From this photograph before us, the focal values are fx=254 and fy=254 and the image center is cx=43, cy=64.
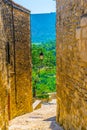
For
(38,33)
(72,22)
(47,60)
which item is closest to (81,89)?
(72,22)

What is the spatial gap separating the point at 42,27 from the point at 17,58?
6810 centimetres

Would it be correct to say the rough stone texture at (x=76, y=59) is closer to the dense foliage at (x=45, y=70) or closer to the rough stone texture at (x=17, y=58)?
the rough stone texture at (x=17, y=58)

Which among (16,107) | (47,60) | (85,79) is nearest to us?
(85,79)

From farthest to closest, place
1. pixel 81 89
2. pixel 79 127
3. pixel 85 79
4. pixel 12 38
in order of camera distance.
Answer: pixel 12 38 → pixel 79 127 → pixel 81 89 → pixel 85 79

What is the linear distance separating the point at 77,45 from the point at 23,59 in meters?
8.35

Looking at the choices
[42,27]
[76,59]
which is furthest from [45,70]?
[42,27]

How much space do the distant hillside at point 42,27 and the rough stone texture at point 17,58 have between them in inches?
2421

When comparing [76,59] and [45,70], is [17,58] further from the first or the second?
[45,70]

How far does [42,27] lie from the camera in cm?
7975

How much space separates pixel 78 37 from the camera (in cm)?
509

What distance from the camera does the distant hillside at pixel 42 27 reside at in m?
76.4

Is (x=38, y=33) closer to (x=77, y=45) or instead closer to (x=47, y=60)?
(x=47, y=60)

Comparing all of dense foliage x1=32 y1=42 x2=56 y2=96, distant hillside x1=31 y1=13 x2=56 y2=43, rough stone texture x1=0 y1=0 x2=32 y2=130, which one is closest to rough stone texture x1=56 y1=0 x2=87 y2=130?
rough stone texture x1=0 y1=0 x2=32 y2=130

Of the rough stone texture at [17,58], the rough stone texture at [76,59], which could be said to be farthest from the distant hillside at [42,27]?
the rough stone texture at [76,59]
